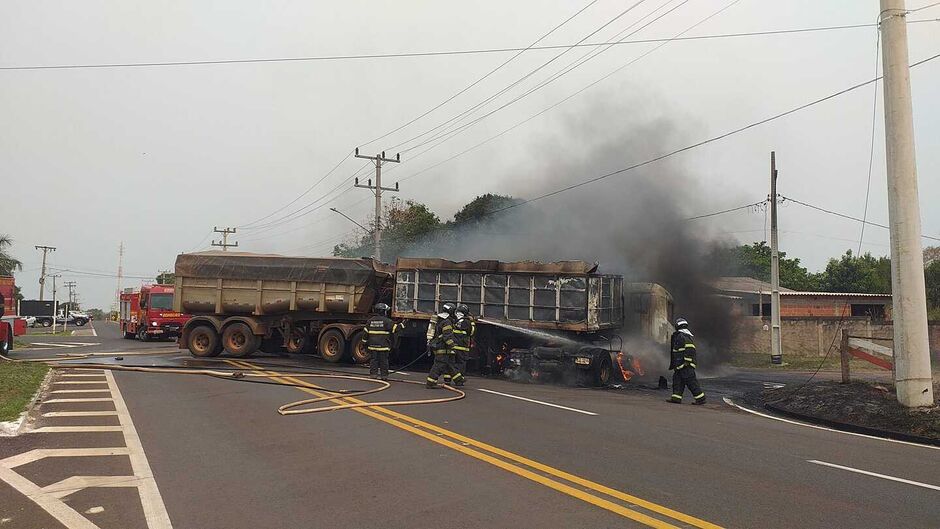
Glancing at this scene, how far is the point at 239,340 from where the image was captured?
62.6 feet

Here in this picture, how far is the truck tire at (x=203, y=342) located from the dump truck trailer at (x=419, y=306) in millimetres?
29

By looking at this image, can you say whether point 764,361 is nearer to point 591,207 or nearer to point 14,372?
point 591,207

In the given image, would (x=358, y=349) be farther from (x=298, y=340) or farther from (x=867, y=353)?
(x=867, y=353)

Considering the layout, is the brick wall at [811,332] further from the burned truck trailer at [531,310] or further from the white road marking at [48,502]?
the white road marking at [48,502]

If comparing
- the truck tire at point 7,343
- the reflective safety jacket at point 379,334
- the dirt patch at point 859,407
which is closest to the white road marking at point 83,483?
the reflective safety jacket at point 379,334

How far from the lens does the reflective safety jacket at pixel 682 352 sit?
11672 mm

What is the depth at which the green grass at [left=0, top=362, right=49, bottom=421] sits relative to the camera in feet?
28.2

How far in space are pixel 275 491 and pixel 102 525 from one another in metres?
1.25

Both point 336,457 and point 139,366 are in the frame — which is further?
point 139,366

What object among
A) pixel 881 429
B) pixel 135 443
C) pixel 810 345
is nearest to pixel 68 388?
pixel 135 443

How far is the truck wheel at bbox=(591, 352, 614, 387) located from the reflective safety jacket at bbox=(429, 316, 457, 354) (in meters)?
3.50

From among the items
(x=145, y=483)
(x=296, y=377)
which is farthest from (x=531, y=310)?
(x=145, y=483)

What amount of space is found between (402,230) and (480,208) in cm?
553

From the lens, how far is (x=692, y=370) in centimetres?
1162
